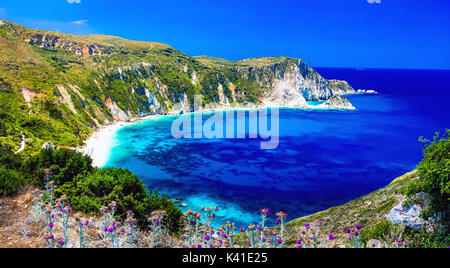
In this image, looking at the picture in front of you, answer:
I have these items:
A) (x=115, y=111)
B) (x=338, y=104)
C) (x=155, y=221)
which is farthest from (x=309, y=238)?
(x=338, y=104)

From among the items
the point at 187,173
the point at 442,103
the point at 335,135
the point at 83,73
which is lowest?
the point at 187,173

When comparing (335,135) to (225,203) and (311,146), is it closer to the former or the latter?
(311,146)

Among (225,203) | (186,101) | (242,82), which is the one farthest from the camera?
(242,82)

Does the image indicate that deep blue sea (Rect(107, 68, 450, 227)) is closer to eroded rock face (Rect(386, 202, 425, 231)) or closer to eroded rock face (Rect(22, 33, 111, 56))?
eroded rock face (Rect(386, 202, 425, 231))

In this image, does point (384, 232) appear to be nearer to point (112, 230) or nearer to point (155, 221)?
point (155, 221)

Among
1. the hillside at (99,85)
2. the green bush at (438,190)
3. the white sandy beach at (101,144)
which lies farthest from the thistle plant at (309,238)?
the hillside at (99,85)

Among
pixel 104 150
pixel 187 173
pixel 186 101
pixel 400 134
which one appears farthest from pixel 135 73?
pixel 400 134

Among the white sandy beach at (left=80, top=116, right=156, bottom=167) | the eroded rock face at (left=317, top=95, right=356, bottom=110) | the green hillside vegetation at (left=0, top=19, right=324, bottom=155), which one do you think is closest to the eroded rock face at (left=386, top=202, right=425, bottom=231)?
the white sandy beach at (left=80, top=116, right=156, bottom=167)

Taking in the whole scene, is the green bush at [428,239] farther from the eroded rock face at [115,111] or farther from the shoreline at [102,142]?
the eroded rock face at [115,111]

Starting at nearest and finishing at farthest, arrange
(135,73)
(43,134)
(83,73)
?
(43,134) → (83,73) → (135,73)
